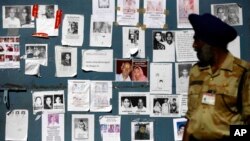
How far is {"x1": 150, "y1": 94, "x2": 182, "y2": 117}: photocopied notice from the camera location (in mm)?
3211

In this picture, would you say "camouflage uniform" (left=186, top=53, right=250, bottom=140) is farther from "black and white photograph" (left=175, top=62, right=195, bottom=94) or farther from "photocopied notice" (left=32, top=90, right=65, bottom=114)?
"photocopied notice" (left=32, top=90, right=65, bottom=114)

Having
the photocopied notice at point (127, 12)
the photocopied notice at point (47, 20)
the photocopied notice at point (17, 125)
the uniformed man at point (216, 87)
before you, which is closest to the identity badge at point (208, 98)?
the uniformed man at point (216, 87)

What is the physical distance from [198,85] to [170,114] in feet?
2.38

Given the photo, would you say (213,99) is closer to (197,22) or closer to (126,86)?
(197,22)

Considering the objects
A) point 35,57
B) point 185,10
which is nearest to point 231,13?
point 185,10

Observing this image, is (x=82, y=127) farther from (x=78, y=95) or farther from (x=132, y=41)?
(x=132, y=41)

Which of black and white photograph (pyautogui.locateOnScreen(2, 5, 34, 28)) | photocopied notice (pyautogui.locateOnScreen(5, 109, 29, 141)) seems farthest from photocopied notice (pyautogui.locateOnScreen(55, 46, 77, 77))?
photocopied notice (pyautogui.locateOnScreen(5, 109, 29, 141))

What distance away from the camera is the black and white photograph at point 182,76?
3213 millimetres

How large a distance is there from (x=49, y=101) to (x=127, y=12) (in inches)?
33.6

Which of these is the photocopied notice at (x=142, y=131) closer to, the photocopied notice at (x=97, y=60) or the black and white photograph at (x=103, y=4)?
the photocopied notice at (x=97, y=60)

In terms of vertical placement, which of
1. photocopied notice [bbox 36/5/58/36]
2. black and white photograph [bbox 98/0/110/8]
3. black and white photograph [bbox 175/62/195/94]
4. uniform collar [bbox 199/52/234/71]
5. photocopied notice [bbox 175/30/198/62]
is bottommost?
black and white photograph [bbox 175/62/195/94]

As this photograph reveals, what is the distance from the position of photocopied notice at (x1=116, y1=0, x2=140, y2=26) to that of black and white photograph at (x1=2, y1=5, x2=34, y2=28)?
2.09 feet

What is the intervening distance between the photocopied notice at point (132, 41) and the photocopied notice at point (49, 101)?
21.9 inches

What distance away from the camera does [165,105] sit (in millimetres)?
3213
